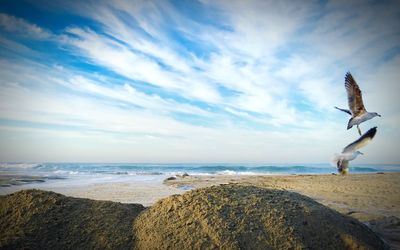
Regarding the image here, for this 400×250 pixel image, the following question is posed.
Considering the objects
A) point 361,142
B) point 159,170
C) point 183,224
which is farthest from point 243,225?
point 159,170

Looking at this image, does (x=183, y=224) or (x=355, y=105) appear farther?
(x=355, y=105)

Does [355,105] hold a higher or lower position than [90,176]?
higher

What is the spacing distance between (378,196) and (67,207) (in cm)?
1069

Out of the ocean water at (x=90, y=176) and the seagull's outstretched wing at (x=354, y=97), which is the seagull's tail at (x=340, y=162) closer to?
the seagull's outstretched wing at (x=354, y=97)

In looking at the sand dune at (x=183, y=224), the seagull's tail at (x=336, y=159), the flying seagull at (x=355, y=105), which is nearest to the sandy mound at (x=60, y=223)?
the sand dune at (x=183, y=224)

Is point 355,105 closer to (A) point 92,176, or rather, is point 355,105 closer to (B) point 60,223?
(B) point 60,223

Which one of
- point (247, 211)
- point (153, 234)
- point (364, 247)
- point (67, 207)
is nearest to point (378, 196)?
point (364, 247)

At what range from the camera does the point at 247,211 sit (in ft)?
10.4

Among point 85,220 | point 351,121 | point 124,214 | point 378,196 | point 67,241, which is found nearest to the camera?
point 67,241

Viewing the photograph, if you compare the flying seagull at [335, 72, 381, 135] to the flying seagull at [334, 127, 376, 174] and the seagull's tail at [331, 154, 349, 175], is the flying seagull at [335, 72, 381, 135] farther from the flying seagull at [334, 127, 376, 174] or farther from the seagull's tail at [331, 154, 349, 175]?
the seagull's tail at [331, 154, 349, 175]

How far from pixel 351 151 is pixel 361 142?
0.65ft

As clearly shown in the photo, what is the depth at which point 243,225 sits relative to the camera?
2965mm

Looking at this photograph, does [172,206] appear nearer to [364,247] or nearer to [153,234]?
[153,234]

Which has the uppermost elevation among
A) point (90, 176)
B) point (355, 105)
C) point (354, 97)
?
point (354, 97)
